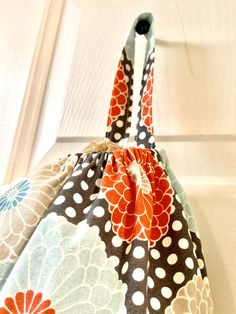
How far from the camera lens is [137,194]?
0.30 m

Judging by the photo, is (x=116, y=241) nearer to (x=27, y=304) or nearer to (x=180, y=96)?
(x=27, y=304)

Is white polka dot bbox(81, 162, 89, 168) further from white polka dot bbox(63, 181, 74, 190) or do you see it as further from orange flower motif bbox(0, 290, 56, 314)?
orange flower motif bbox(0, 290, 56, 314)

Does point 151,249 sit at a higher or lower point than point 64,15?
lower

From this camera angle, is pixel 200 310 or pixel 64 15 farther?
pixel 64 15

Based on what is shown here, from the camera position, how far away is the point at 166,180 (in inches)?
12.9

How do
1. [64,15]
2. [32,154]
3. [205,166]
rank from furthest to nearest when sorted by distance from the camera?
1. [64,15]
2. [32,154]
3. [205,166]

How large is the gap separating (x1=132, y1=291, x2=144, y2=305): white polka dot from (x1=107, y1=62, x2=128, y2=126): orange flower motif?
21 centimetres

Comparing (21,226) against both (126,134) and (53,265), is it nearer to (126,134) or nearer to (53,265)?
(53,265)

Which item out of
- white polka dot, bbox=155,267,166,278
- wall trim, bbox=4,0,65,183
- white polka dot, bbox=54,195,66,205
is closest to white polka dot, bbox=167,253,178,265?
white polka dot, bbox=155,267,166,278

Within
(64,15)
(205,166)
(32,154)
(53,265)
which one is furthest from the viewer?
(64,15)

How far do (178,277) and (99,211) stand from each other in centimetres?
9

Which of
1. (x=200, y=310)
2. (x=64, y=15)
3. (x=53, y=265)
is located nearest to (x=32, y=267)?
(x=53, y=265)

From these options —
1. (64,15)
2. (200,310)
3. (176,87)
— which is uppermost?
(64,15)

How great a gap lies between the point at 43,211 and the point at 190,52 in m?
0.30
